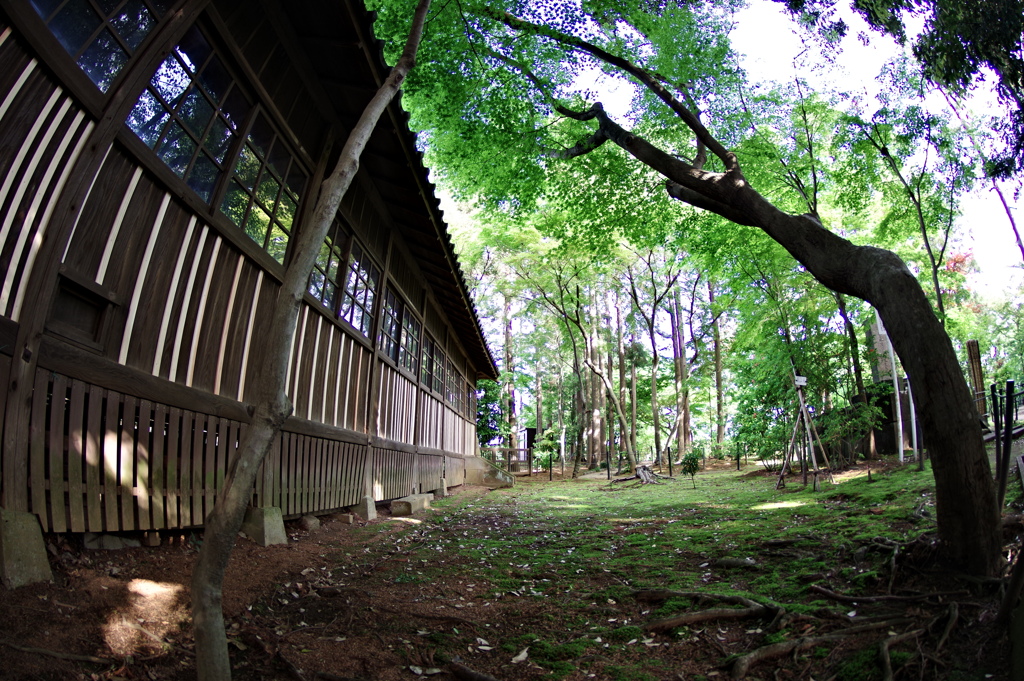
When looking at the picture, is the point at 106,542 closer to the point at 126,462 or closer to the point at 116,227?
the point at 126,462

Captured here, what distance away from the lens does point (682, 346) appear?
2978cm

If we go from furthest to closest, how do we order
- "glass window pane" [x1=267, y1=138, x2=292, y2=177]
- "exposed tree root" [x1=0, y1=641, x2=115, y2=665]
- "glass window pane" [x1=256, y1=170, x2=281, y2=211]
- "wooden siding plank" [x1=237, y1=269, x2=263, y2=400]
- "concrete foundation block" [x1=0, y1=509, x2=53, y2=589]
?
"glass window pane" [x1=267, y1=138, x2=292, y2=177] → "glass window pane" [x1=256, y1=170, x2=281, y2=211] → "wooden siding plank" [x1=237, y1=269, x2=263, y2=400] → "concrete foundation block" [x1=0, y1=509, x2=53, y2=589] → "exposed tree root" [x1=0, y1=641, x2=115, y2=665]

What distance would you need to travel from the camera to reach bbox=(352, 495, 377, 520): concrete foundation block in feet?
28.0

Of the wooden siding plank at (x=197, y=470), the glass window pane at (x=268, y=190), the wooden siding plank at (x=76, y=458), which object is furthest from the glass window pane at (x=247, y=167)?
the wooden siding plank at (x=76, y=458)

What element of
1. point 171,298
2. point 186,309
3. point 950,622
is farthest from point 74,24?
point 950,622

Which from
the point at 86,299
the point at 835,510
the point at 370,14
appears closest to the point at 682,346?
the point at 835,510

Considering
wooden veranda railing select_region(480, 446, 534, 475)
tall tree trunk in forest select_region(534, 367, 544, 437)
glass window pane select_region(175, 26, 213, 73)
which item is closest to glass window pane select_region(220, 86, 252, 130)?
glass window pane select_region(175, 26, 213, 73)

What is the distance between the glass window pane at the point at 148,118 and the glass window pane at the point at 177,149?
2.9 inches

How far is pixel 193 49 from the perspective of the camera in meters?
4.48

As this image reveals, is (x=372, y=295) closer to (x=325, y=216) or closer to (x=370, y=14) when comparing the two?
(x=370, y=14)

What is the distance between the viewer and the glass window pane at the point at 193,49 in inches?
172

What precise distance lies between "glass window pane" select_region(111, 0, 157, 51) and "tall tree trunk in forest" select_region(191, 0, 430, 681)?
177cm

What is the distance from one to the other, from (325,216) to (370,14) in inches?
117

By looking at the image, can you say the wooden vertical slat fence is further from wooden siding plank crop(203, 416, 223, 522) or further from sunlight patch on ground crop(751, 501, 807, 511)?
sunlight patch on ground crop(751, 501, 807, 511)
